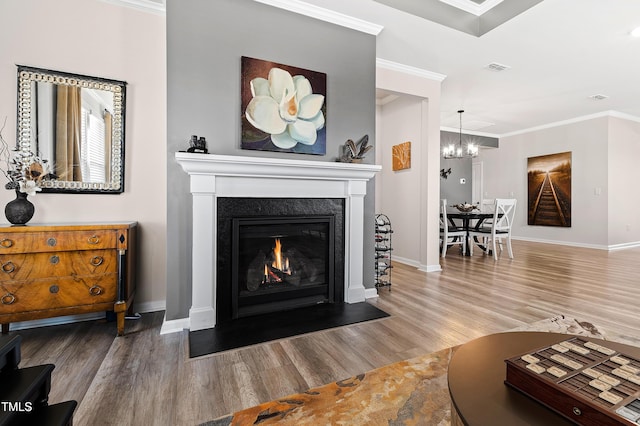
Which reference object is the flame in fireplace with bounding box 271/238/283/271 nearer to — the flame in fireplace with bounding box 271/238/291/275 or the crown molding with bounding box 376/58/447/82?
the flame in fireplace with bounding box 271/238/291/275

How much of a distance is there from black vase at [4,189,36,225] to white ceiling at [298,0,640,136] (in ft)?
8.91

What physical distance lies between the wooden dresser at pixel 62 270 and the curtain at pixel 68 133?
650 mm

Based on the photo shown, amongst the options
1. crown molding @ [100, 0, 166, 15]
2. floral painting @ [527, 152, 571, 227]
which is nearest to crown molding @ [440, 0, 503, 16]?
crown molding @ [100, 0, 166, 15]

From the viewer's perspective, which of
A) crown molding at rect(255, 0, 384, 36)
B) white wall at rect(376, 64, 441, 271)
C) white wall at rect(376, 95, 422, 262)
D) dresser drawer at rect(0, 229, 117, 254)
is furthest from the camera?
white wall at rect(376, 95, 422, 262)

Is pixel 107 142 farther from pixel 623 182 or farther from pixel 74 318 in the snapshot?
pixel 623 182

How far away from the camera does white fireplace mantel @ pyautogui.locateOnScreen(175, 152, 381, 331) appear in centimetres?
210

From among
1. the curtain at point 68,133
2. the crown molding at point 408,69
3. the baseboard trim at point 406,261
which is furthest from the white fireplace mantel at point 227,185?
the baseboard trim at point 406,261

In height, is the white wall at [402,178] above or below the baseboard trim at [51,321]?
above

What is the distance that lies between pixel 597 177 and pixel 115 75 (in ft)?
27.3

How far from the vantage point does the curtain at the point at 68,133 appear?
2246mm

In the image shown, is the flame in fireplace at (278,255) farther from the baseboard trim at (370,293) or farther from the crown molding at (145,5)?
the crown molding at (145,5)

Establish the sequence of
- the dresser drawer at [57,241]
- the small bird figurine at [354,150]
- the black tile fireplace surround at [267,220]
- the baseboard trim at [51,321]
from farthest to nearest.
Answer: the small bird figurine at [354,150] → the black tile fireplace surround at [267,220] → the baseboard trim at [51,321] → the dresser drawer at [57,241]

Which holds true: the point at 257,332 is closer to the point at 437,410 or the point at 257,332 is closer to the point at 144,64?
the point at 437,410

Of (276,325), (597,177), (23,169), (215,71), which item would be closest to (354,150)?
(215,71)
